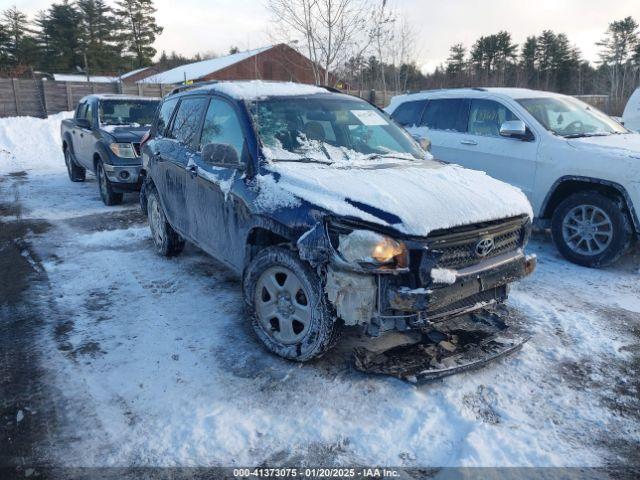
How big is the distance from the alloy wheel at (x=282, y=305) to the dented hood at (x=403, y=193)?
60 centimetres

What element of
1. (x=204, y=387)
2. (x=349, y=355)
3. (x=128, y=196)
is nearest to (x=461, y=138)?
(x=349, y=355)

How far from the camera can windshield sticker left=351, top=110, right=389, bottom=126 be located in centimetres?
446

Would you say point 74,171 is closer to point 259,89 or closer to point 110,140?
point 110,140

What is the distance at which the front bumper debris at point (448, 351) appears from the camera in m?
3.16

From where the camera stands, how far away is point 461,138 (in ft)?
22.5

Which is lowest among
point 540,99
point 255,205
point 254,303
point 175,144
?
point 254,303

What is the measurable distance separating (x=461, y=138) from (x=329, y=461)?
17.8 ft

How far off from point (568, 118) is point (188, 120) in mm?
4768

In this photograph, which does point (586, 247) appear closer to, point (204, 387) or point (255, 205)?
point (255, 205)

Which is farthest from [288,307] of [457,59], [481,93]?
[457,59]

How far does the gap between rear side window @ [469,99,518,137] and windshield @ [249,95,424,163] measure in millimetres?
2396

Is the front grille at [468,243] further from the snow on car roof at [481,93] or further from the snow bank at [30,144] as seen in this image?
the snow bank at [30,144]

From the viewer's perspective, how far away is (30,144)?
16453 mm

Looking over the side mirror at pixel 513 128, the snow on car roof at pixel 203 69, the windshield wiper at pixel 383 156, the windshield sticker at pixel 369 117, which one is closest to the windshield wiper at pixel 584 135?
the side mirror at pixel 513 128
